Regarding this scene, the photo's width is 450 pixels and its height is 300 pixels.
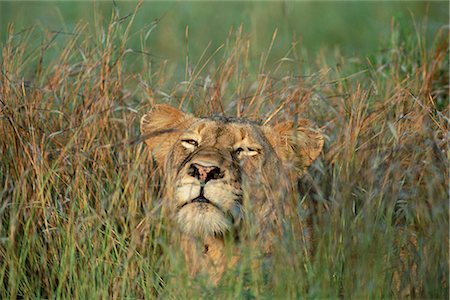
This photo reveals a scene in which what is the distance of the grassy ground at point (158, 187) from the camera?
439 cm

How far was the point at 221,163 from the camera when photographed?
4.87 m

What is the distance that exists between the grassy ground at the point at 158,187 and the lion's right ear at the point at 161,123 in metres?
0.09

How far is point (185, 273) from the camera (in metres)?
4.27

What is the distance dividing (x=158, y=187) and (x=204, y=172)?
96 cm

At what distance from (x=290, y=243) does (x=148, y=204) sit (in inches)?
32.9

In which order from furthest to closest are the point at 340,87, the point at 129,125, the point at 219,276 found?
the point at 340,87, the point at 129,125, the point at 219,276

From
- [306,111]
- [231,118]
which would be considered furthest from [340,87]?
[231,118]

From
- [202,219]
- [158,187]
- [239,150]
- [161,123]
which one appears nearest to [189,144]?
[239,150]

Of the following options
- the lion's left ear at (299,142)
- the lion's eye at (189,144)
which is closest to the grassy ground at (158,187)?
the lion's left ear at (299,142)

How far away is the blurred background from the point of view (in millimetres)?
12023

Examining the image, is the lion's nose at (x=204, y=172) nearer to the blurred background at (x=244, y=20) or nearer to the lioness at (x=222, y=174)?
the lioness at (x=222, y=174)

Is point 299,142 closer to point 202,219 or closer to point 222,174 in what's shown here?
point 222,174

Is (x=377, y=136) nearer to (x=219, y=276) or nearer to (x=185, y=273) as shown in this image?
(x=219, y=276)

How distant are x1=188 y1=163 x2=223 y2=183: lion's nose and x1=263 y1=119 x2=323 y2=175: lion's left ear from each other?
61cm
